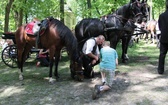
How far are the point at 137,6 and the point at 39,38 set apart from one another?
3.35 m

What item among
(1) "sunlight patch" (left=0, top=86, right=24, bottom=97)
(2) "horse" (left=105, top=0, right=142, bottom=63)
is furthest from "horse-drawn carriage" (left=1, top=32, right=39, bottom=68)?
(2) "horse" (left=105, top=0, right=142, bottom=63)

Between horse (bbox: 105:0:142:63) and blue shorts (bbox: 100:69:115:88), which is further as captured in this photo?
horse (bbox: 105:0:142:63)

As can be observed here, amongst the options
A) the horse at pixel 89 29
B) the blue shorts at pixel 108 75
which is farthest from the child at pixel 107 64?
the horse at pixel 89 29

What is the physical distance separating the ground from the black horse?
1174mm

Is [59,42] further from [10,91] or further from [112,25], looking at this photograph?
[112,25]

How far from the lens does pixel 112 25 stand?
8508 millimetres

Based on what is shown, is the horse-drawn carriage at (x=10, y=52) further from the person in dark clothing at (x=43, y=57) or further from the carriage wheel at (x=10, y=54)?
the person in dark clothing at (x=43, y=57)

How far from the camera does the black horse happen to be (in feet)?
27.7

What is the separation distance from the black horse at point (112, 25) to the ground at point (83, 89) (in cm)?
Answer: 117

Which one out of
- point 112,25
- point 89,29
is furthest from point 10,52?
point 112,25

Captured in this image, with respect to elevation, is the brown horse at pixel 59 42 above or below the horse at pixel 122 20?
below

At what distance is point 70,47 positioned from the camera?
6.77 m

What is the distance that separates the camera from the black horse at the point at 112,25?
27.7 feet

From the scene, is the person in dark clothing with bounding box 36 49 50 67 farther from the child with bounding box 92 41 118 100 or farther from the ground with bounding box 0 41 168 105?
the child with bounding box 92 41 118 100
